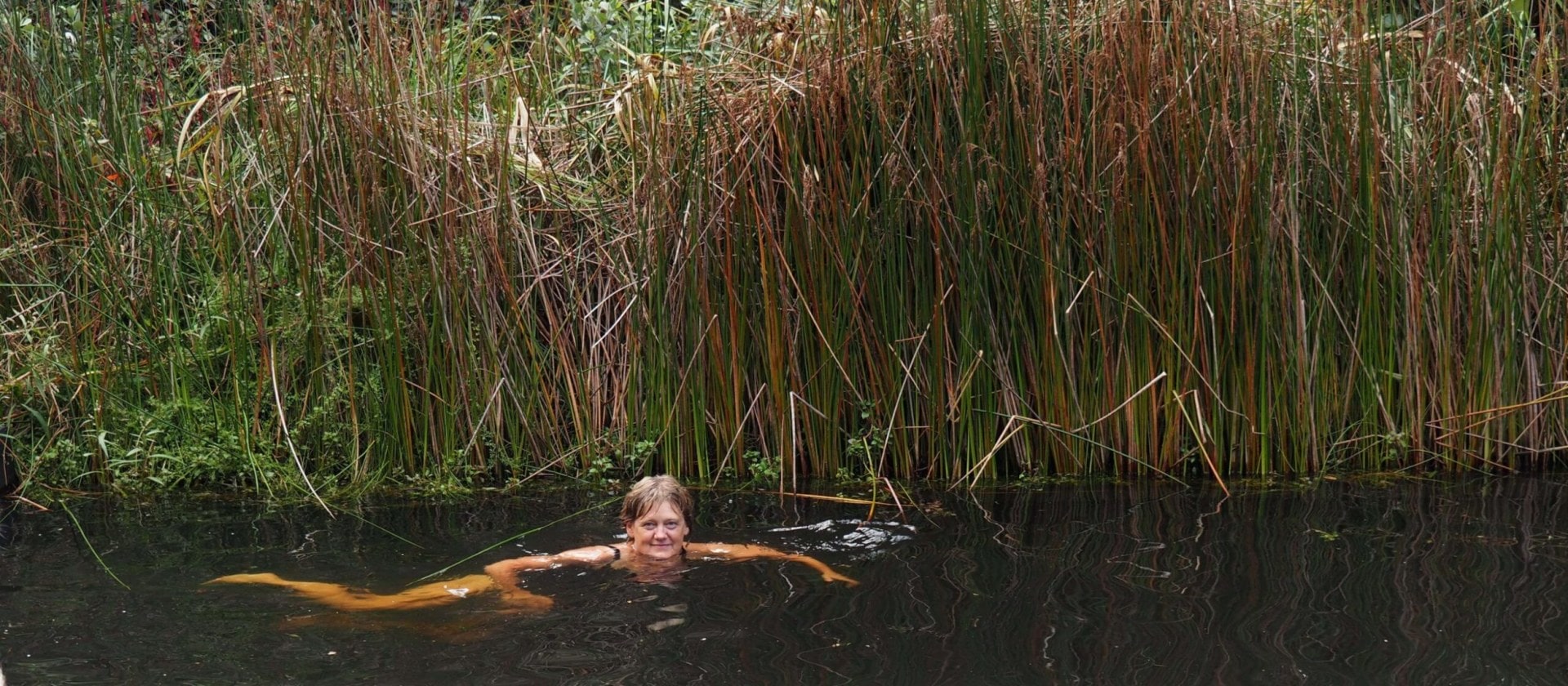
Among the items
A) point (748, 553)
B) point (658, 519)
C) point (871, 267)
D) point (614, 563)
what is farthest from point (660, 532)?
point (871, 267)

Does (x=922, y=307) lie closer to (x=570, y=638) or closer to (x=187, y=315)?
(x=570, y=638)

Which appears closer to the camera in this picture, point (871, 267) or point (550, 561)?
point (550, 561)

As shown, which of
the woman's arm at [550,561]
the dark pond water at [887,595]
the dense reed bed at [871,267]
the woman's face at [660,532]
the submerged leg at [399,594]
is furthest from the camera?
the dense reed bed at [871,267]

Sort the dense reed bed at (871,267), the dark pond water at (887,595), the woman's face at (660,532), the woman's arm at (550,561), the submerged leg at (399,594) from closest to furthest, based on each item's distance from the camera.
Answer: the dark pond water at (887,595), the submerged leg at (399,594), the woman's arm at (550,561), the woman's face at (660,532), the dense reed bed at (871,267)

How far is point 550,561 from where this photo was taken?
13.8 feet

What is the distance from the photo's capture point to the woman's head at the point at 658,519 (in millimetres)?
4211

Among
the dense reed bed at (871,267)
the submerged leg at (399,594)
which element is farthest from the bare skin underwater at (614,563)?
the dense reed bed at (871,267)

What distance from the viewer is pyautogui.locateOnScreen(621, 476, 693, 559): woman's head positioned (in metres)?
4.21

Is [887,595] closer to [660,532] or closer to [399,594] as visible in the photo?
[660,532]

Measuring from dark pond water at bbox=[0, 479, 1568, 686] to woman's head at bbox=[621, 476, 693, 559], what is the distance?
0.54 ft

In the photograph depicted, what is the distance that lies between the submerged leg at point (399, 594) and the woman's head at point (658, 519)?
0.47m

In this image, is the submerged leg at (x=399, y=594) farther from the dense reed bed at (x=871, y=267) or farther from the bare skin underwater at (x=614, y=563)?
the dense reed bed at (x=871, y=267)

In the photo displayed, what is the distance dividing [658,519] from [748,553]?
0.27 m

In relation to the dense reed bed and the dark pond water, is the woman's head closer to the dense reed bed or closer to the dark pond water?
the dark pond water
